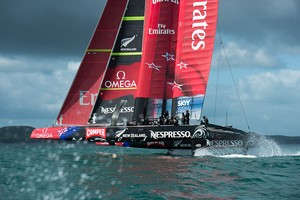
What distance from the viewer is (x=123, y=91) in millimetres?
27219

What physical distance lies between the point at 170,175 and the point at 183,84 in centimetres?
1111

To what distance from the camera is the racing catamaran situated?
85.7ft

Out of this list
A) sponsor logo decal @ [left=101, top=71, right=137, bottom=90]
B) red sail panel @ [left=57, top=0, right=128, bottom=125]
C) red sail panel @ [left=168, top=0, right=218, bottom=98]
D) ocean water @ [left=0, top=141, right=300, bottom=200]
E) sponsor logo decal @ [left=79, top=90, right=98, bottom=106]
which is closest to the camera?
ocean water @ [left=0, top=141, right=300, bottom=200]

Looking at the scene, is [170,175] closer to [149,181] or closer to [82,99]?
[149,181]

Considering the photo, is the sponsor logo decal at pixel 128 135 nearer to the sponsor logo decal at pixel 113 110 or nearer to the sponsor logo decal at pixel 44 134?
the sponsor logo decal at pixel 113 110

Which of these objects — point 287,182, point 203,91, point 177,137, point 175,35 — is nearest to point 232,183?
point 287,182

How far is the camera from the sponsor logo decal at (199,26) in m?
26.3

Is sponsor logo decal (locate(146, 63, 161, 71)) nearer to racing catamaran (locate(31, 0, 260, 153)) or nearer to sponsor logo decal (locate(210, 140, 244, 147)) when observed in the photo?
racing catamaran (locate(31, 0, 260, 153))

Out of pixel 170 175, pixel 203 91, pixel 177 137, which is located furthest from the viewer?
pixel 203 91

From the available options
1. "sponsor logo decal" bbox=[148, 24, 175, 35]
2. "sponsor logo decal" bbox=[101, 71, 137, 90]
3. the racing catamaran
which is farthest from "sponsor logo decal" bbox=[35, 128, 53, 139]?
"sponsor logo decal" bbox=[148, 24, 175, 35]

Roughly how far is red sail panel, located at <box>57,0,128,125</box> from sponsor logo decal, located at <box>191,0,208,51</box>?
170 inches

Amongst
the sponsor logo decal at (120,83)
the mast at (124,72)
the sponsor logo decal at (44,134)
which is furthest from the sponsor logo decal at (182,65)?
the sponsor logo decal at (44,134)

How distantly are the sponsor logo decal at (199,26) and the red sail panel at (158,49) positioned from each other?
1316mm

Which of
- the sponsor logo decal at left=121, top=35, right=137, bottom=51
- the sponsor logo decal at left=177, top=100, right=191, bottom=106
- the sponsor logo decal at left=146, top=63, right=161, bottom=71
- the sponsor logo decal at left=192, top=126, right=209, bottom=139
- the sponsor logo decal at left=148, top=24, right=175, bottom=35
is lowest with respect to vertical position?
the sponsor logo decal at left=192, top=126, right=209, bottom=139
